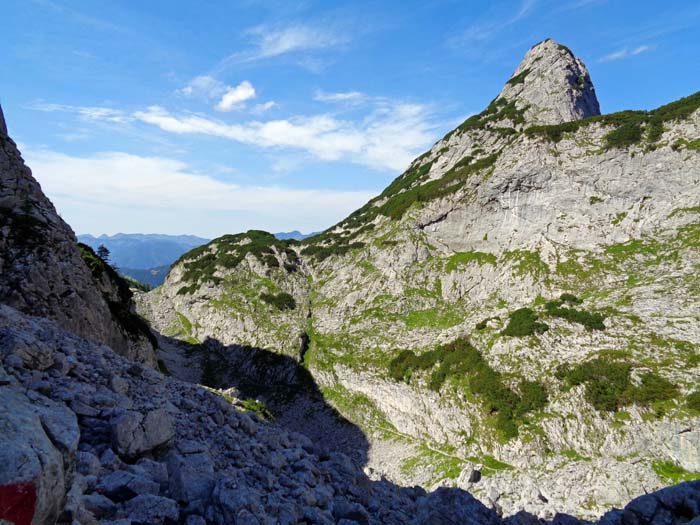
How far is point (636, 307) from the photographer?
1641 inches

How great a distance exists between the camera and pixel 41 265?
26266 millimetres

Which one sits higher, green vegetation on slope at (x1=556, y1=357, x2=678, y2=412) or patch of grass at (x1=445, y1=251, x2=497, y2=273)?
patch of grass at (x1=445, y1=251, x2=497, y2=273)

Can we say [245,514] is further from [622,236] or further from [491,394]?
[622,236]

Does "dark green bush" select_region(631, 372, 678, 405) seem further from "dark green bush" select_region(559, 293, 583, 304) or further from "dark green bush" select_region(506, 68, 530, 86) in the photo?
"dark green bush" select_region(506, 68, 530, 86)

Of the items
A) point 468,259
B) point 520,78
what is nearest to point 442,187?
point 468,259

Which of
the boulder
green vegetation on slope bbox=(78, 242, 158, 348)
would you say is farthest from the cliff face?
the boulder

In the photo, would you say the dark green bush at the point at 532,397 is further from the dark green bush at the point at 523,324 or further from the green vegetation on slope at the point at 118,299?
the green vegetation on slope at the point at 118,299

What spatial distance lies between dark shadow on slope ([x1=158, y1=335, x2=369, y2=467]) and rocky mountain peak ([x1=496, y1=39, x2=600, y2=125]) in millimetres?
88076

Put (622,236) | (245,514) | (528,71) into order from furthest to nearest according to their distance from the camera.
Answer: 1. (528,71)
2. (622,236)
3. (245,514)

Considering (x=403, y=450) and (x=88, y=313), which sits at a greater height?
(x=88, y=313)

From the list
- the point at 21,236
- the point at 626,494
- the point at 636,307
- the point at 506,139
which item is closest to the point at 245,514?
the point at 21,236

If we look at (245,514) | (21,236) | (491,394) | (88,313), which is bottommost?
(491,394)

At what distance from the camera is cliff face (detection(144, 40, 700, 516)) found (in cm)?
3300

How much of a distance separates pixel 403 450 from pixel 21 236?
143ft
